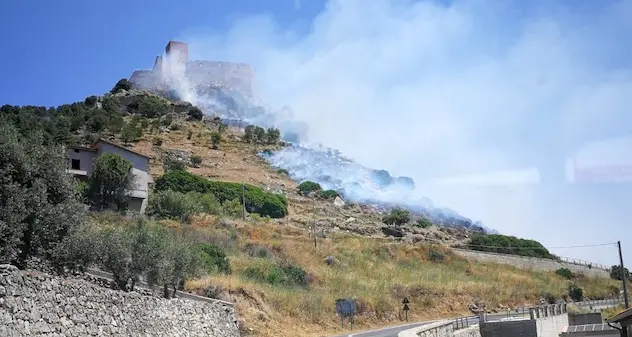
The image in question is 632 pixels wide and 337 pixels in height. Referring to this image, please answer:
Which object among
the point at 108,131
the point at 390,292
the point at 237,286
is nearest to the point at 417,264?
the point at 390,292

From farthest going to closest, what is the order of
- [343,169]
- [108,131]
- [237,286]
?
[343,169], [108,131], [237,286]

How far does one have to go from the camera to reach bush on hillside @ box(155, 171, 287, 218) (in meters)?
82.7

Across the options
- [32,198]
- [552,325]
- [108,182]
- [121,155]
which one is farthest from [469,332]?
[121,155]

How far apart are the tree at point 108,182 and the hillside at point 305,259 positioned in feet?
17.1

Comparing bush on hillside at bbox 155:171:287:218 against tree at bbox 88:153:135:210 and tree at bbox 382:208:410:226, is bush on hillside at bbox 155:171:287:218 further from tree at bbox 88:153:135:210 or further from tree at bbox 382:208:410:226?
tree at bbox 88:153:135:210

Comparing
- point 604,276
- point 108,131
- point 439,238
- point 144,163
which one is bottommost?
point 604,276

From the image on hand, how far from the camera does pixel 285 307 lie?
37125 mm

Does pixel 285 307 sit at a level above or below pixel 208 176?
below

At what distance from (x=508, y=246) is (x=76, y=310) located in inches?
3400

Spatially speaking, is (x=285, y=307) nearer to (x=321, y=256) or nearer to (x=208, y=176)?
(x=321, y=256)

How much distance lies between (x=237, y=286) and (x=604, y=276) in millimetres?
70825

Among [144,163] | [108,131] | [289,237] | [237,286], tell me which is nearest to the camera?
[237,286]

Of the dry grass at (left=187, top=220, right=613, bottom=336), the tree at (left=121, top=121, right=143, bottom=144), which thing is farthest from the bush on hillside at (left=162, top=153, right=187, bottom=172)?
the dry grass at (left=187, top=220, right=613, bottom=336)

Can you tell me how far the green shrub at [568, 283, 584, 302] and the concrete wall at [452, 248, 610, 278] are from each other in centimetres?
1062
